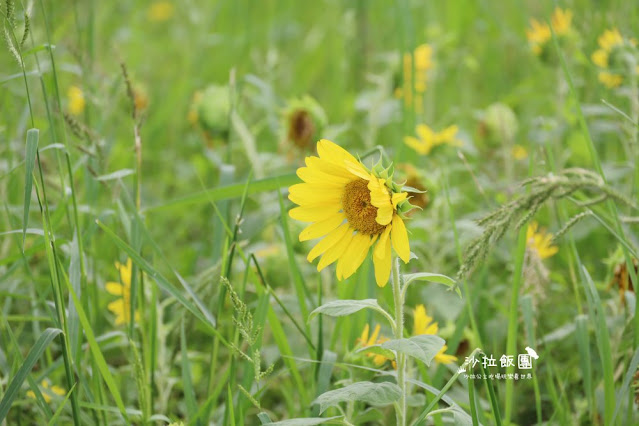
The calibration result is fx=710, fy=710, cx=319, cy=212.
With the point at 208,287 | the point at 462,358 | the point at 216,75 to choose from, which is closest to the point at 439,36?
the point at 216,75

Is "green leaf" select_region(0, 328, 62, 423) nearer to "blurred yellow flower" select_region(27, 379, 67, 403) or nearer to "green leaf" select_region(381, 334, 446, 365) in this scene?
"blurred yellow flower" select_region(27, 379, 67, 403)

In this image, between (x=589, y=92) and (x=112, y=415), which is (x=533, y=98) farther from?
(x=112, y=415)

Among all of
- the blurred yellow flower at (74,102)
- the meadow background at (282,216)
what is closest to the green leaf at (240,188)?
the meadow background at (282,216)

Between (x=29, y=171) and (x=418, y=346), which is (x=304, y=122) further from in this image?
(x=418, y=346)

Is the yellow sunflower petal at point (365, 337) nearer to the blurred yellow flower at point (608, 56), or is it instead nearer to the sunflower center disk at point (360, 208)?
the sunflower center disk at point (360, 208)

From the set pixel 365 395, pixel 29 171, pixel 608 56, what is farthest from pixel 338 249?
pixel 608 56

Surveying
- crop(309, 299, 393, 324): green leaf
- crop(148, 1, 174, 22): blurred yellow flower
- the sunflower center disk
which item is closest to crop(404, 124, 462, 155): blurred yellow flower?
the sunflower center disk

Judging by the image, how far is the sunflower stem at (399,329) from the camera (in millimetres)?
1053

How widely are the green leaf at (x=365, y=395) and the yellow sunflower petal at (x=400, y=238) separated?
19 centimetres

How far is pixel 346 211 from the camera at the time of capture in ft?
3.65

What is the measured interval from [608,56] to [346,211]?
4.36 feet

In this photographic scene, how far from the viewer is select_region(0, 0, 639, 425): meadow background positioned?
4.04ft

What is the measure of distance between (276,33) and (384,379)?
9.38 feet

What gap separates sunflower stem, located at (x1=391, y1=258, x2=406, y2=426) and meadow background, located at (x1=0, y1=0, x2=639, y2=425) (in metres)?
0.05
